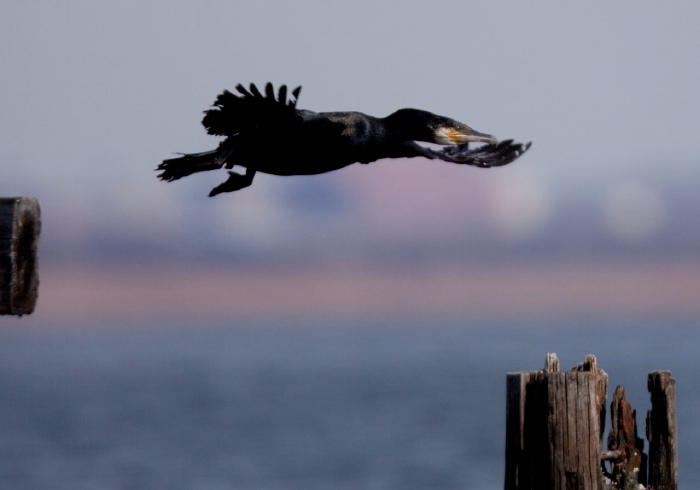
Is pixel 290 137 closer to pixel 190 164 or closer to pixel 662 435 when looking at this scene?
pixel 190 164

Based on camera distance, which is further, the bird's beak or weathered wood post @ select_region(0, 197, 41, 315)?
the bird's beak

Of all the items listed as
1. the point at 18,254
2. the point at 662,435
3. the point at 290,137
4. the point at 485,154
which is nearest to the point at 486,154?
the point at 485,154

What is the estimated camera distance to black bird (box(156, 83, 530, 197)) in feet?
28.3

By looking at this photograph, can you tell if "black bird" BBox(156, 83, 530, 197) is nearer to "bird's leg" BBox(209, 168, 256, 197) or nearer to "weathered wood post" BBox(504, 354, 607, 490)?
"bird's leg" BBox(209, 168, 256, 197)

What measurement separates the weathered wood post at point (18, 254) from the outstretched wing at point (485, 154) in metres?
5.90

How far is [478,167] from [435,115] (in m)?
1.53

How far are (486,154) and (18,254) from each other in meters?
7.07

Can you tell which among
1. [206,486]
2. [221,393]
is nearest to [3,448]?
[206,486]

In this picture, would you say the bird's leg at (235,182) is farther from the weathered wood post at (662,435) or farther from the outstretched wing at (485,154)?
the weathered wood post at (662,435)

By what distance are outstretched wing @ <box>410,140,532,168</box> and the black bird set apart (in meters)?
0.95

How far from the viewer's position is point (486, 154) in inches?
441

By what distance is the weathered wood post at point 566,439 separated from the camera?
7105mm

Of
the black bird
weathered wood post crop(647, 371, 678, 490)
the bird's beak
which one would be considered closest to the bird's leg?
the black bird

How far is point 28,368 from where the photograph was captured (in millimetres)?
122062
